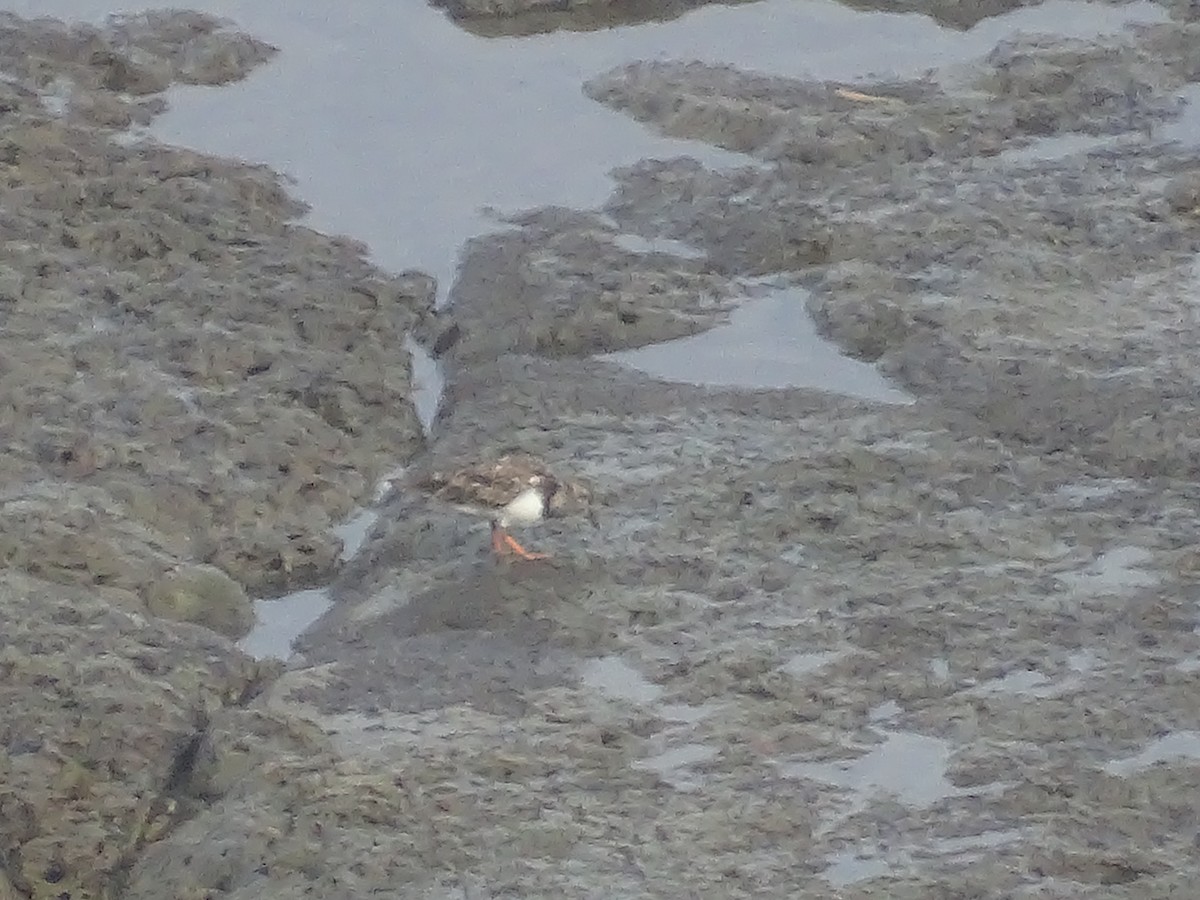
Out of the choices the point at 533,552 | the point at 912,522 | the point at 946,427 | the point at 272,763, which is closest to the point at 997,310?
the point at 946,427

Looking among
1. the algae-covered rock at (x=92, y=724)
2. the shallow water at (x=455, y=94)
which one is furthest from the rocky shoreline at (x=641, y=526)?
Answer: the shallow water at (x=455, y=94)

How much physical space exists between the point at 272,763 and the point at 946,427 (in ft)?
8.70

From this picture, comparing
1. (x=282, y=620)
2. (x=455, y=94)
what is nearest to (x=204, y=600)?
(x=282, y=620)

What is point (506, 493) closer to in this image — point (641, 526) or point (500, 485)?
point (500, 485)

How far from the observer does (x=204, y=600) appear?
563 centimetres

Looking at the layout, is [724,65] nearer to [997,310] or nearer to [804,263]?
[804,263]

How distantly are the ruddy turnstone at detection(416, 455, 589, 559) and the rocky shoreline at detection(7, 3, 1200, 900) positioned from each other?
9cm

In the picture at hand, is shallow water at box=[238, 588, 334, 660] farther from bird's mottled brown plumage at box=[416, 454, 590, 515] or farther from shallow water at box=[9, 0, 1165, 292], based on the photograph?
shallow water at box=[9, 0, 1165, 292]

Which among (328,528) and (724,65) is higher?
(724,65)

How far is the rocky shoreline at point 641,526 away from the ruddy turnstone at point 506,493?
0.09 metres

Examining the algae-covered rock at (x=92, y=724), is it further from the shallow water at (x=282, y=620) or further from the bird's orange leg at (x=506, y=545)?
the bird's orange leg at (x=506, y=545)

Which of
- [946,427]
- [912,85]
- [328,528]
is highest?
[912,85]

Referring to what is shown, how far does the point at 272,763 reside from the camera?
4.78 meters

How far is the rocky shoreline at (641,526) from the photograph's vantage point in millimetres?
4602
